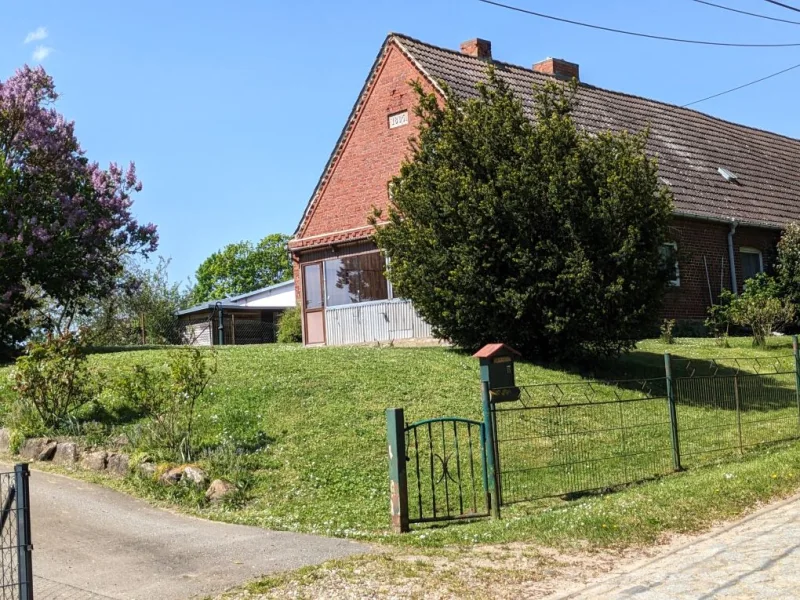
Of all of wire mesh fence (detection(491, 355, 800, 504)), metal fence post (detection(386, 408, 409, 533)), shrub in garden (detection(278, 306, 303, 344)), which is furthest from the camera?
shrub in garden (detection(278, 306, 303, 344))

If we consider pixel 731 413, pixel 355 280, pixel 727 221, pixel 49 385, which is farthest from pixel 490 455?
pixel 727 221

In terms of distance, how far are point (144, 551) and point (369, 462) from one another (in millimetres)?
3578

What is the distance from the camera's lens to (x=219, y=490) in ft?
33.7

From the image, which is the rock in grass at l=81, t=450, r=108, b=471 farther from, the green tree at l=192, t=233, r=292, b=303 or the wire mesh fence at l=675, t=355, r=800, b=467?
the green tree at l=192, t=233, r=292, b=303

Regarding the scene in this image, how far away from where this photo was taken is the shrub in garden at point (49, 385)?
1299 centimetres

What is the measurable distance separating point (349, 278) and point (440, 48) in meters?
7.03

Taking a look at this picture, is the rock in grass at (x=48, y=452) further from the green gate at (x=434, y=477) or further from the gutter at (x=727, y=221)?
the gutter at (x=727, y=221)

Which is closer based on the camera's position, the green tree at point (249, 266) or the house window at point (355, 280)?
the house window at point (355, 280)

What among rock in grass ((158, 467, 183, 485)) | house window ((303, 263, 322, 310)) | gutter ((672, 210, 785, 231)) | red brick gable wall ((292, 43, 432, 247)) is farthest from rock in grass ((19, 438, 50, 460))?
gutter ((672, 210, 785, 231))

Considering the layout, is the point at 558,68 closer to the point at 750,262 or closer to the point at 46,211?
the point at 750,262

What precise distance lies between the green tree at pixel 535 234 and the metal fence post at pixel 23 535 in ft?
36.1

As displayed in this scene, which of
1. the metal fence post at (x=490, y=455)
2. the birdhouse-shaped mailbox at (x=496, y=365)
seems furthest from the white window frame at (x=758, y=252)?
the metal fence post at (x=490, y=455)

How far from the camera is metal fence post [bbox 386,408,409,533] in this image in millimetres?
8883

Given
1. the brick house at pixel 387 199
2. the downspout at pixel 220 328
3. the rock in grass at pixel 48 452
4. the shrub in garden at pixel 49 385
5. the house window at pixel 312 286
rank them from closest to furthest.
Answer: the rock in grass at pixel 48 452 < the shrub in garden at pixel 49 385 < the brick house at pixel 387 199 < the house window at pixel 312 286 < the downspout at pixel 220 328
